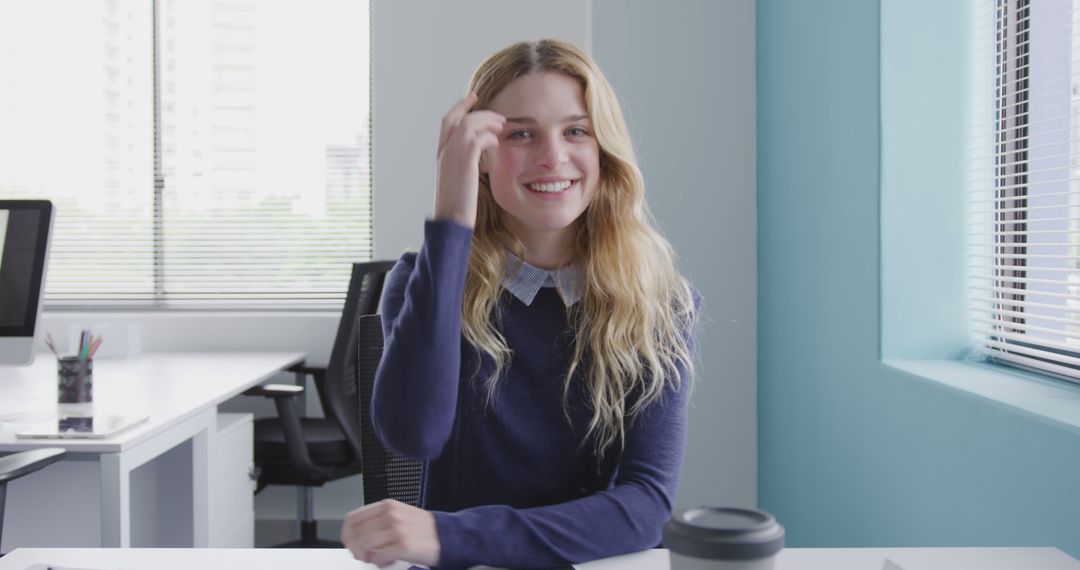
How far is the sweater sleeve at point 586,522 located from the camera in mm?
1043

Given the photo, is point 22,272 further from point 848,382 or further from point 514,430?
point 848,382

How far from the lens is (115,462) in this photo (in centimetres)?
184

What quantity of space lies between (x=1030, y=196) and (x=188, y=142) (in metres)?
3.16

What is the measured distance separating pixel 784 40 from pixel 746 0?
1.55 ft

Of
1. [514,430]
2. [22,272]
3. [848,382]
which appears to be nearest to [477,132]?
[514,430]

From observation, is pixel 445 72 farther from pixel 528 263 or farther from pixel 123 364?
pixel 528 263

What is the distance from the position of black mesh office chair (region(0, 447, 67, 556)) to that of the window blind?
1.72 m

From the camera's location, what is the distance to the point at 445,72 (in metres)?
3.61

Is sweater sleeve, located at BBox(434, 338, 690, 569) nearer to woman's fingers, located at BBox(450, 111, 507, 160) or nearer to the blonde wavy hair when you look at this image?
the blonde wavy hair

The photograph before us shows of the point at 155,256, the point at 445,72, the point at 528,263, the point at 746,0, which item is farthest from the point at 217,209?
the point at 528,263

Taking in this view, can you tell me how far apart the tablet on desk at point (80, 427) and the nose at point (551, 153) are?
1091 mm

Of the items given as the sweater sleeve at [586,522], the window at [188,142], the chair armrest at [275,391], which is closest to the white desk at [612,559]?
the sweater sleeve at [586,522]

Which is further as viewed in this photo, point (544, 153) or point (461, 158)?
point (544, 153)

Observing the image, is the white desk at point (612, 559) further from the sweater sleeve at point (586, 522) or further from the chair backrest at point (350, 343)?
the chair backrest at point (350, 343)
